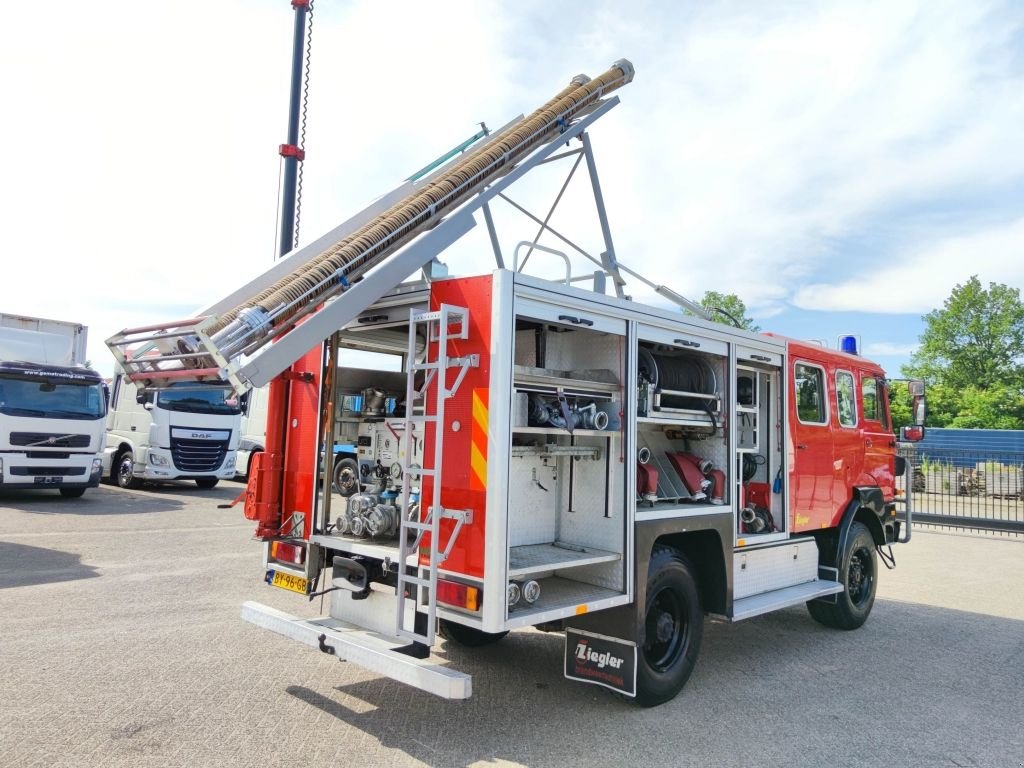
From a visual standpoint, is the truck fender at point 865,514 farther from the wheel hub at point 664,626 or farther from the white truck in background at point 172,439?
the white truck in background at point 172,439

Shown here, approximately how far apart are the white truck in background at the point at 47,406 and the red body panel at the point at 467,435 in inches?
486

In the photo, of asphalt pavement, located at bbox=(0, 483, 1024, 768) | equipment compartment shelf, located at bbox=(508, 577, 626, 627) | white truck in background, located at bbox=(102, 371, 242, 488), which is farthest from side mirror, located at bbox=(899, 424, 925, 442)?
white truck in background, located at bbox=(102, 371, 242, 488)

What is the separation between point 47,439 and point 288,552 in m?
11.1

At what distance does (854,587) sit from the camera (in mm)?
7262

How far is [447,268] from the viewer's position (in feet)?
15.7

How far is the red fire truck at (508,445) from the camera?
4012 millimetres

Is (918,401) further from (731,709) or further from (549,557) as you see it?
(549,557)

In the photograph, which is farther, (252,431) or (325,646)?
(252,431)

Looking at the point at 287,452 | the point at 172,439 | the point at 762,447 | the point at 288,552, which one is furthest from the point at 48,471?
the point at 762,447

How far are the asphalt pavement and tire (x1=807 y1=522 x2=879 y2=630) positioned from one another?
17 centimetres

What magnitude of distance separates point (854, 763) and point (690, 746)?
0.90 metres

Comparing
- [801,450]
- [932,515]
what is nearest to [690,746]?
[801,450]

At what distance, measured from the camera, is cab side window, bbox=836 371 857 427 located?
7.22 m

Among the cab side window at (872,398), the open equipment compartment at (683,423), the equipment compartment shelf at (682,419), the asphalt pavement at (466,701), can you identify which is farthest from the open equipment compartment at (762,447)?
the cab side window at (872,398)
